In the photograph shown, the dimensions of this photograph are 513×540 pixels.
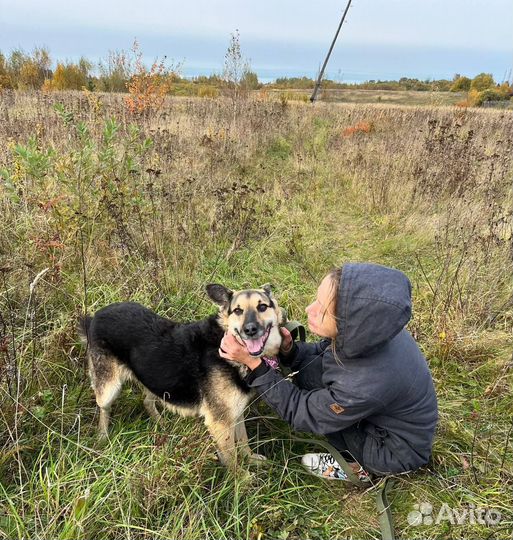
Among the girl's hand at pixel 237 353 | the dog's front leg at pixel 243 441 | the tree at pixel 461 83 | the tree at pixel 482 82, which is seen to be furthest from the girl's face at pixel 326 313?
the tree at pixel 461 83

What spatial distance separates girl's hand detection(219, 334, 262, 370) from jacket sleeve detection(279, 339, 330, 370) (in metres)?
0.57

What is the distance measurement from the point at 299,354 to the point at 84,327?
1699mm

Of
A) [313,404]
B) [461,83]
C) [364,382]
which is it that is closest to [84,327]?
[313,404]

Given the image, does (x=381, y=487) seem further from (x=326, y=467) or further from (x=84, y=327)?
(x=84, y=327)

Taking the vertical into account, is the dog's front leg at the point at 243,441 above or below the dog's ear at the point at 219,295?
below

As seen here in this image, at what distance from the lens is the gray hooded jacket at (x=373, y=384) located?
2000mm

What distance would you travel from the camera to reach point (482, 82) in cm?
3269

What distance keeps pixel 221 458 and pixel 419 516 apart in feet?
4.15

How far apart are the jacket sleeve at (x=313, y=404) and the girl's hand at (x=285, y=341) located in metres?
0.47

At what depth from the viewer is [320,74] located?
23375mm

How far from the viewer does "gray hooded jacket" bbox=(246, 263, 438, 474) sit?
2.00 metres

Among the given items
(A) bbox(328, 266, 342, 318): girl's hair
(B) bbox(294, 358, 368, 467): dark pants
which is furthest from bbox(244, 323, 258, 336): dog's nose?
(B) bbox(294, 358, 368, 467): dark pants

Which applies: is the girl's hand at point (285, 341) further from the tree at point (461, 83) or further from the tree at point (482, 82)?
the tree at point (461, 83)

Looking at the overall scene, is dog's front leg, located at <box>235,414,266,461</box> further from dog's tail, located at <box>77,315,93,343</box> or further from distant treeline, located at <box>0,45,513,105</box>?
distant treeline, located at <box>0,45,513,105</box>
